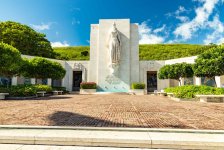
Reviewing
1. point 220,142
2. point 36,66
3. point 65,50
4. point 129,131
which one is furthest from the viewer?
point 65,50

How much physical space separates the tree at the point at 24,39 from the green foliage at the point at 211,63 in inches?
1377

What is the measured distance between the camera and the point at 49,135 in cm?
521

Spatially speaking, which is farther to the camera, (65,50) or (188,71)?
(65,50)

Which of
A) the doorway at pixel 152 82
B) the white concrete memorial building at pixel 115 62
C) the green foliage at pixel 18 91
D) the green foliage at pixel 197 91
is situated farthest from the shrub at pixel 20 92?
the doorway at pixel 152 82

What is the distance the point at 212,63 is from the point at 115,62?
58.6 ft

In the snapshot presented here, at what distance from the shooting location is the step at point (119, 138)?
479cm

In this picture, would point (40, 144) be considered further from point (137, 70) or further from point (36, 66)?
point (137, 70)

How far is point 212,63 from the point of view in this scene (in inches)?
747

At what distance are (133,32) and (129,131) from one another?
32.3m

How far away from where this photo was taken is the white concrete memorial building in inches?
1359

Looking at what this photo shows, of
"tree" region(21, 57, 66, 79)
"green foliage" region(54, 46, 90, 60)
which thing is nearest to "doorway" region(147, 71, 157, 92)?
"tree" region(21, 57, 66, 79)

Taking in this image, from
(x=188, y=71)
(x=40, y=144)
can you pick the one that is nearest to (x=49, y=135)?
(x=40, y=144)

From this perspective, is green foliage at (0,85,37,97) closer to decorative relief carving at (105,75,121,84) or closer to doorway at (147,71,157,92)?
decorative relief carving at (105,75,121,84)

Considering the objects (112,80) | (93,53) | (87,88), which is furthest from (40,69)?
(112,80)
